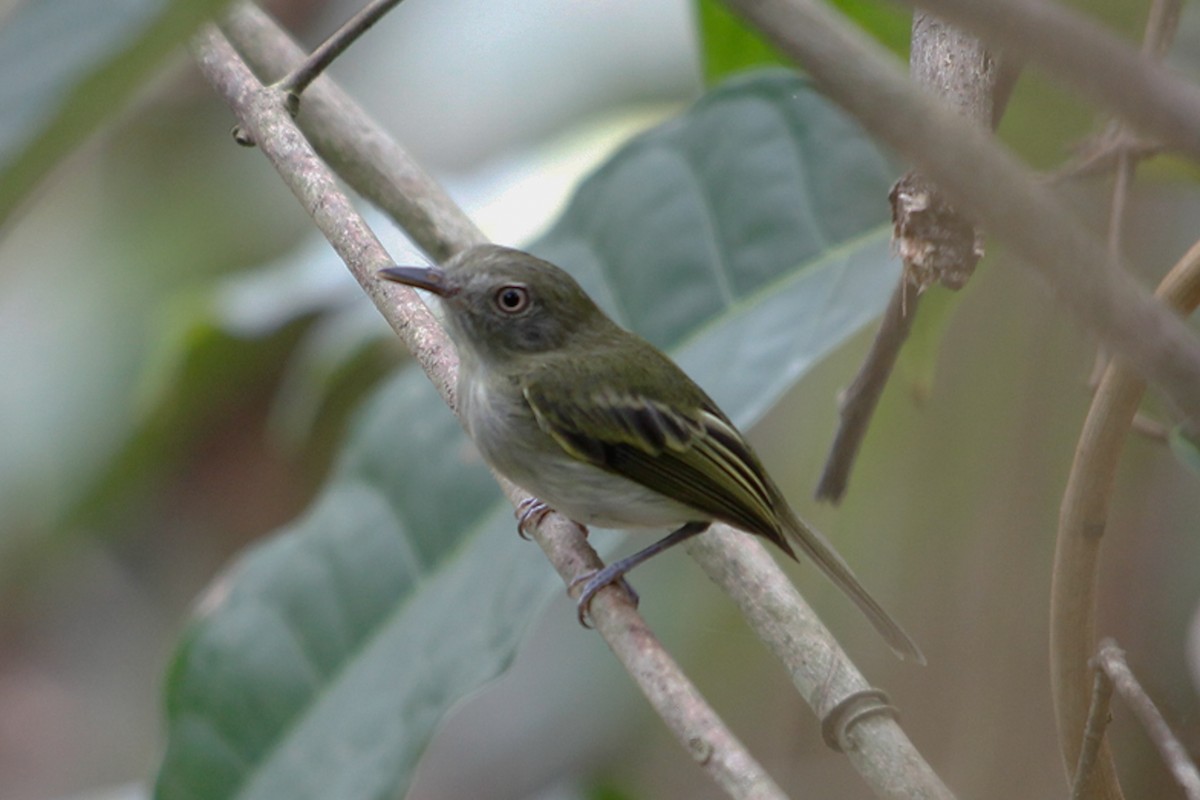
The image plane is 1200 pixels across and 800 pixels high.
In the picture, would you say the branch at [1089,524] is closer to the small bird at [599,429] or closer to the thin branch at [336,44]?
the small bird at [599,429]

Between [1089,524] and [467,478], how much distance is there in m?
1.43

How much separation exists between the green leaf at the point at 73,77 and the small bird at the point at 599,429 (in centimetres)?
133

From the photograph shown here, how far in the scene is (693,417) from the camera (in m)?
2.29

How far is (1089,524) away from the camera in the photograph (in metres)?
1.29

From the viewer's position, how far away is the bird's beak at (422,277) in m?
1.94

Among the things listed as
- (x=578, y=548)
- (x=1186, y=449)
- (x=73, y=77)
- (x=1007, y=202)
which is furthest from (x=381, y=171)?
(x=1007, y=202)

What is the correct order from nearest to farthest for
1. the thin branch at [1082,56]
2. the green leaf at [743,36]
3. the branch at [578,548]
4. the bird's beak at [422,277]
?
the thin branch at [1082,56]
the branch at [578,548]
the bird's beak at [422,277]
the green leaf at [743,36]

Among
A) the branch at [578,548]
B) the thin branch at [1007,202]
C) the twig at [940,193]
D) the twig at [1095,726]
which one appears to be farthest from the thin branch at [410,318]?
the thin branch at [1007,202]

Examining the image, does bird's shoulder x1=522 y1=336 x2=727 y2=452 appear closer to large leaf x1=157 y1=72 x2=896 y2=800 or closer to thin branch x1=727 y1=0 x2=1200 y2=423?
large leaf x1=157 y1=72 x2=896 y2=800

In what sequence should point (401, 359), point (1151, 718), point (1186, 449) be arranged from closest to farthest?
point (1151, 718) → point (1186, 449) → point (401, 359)

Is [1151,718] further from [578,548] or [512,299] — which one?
[512,299]

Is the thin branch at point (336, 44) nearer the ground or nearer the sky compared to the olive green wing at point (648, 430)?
nearer the sky

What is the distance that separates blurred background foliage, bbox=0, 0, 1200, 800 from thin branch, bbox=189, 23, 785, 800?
246mm

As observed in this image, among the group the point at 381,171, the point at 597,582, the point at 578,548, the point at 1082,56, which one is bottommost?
the point at 1082,56
